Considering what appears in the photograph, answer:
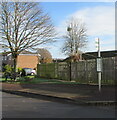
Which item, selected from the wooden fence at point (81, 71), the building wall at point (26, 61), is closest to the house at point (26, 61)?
the building wall at point (26, 61)

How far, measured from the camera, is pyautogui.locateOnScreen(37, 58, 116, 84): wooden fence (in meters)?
17.1

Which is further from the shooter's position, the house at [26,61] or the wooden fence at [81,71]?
the house at [26,61]

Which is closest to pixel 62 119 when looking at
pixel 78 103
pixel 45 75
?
pixel 78 103

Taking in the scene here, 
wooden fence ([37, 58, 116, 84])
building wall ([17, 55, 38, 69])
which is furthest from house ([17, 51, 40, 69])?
wooden fence ([37, 58, 116, 84])

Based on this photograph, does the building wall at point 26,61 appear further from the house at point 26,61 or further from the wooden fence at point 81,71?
the wooden fence at point 81,71

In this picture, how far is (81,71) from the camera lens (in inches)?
816

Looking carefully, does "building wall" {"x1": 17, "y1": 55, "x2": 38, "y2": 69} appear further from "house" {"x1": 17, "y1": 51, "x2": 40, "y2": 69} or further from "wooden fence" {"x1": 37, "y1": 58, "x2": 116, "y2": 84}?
"wooden fence" {"x1": 37, "y1": 58, "x2": 116, "y2": 84}

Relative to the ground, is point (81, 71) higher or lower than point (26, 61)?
lower

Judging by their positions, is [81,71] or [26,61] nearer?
[81,71]

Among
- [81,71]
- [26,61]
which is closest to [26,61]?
[26,61]

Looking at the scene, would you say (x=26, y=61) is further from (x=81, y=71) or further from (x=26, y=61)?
(x=81, y=71)

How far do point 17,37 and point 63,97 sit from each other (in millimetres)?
13571

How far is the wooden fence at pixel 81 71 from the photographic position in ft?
56.0

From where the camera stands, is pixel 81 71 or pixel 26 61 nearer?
pixel 81 71
